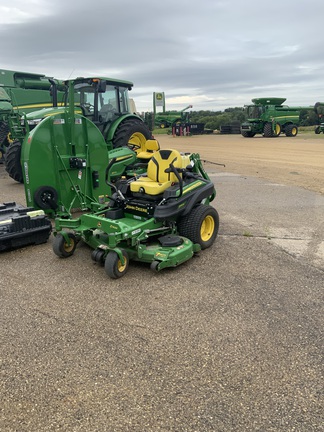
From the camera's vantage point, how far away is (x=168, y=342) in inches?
116

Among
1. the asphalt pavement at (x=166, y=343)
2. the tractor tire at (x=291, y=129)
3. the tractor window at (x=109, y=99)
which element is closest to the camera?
the asphalt pavement at (x=166, y=343)

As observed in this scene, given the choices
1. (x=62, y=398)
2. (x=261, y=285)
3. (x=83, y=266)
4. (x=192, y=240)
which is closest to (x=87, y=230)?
(x=83, y=266)

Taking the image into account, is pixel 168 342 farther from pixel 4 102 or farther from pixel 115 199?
pixel 4 102

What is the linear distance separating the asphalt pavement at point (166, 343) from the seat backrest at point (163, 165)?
1.16 meters

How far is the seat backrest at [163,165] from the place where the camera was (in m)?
5.00

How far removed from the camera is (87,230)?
179 inches

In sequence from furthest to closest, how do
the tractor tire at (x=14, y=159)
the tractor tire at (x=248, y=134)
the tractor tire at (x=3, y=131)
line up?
1. the tractor tire at (x=248, y=134)
2. the tractor tire at (x=3, y=131)
3. the tractor tire at (x=14, y=159)

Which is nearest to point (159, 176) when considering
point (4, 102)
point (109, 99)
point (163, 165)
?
point (163, 165)

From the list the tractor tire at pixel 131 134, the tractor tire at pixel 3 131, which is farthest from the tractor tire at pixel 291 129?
the tractor tire at pixel 3 131

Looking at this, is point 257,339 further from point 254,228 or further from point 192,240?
point 254,228

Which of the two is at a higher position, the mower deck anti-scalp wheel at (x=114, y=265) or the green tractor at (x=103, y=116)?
the green tractor at (x=103, y=116)

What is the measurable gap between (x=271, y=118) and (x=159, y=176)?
2452 cm

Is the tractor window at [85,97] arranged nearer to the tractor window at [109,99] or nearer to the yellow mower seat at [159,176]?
the tractor window at [109,99]

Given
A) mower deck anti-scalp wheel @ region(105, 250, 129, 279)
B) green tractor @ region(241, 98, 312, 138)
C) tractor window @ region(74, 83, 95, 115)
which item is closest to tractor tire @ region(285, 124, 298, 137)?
green tractor @ region(241, 98, 312, 138)
